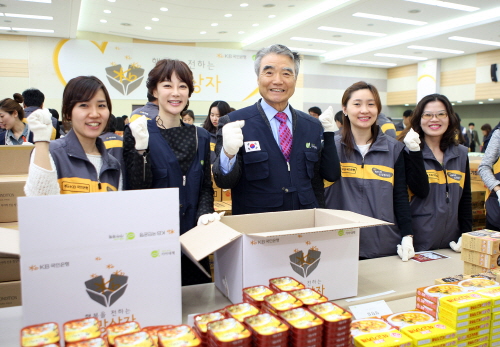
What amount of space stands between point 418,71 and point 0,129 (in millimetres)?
13595

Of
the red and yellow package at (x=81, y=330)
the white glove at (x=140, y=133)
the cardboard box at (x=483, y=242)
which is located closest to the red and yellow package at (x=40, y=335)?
the red and yellow package at (x=81, y=330)

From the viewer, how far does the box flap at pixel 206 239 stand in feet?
3.66

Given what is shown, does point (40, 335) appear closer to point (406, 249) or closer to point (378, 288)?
point (378, 288)

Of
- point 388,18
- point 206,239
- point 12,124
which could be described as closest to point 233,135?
point 206,239

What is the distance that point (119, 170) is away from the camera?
65.6 inches

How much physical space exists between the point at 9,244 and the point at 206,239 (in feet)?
1.82

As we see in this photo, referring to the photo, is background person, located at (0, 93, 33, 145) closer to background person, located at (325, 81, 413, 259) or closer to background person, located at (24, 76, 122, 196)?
background person, located at (24, 76, 122, 196)

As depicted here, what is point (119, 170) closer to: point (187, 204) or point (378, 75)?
point (187, 204)

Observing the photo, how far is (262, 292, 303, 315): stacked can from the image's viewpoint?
36.2 inches

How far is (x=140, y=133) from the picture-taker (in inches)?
62.7

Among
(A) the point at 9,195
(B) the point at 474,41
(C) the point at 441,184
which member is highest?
(B) the point at 474,41

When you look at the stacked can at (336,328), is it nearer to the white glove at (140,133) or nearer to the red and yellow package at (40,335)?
the red and yellow package at (40,335)

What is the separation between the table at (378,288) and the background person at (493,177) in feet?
3.87

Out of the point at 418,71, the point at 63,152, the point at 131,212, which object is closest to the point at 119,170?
the point at 63,152
